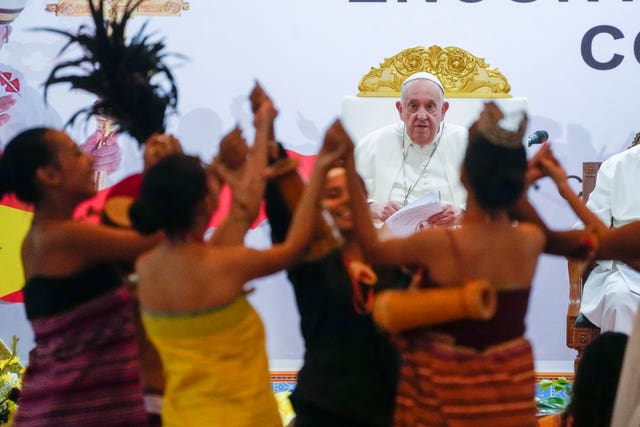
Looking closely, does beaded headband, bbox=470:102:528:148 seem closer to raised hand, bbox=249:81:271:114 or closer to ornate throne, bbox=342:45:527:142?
raised hand, bbox=249:81:271:114

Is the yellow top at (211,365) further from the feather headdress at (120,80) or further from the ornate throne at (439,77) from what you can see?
the ornate throne at (439,77)

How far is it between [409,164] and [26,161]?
3128 millimetres

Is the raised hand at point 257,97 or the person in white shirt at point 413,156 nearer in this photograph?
the raised hand at point 257,97

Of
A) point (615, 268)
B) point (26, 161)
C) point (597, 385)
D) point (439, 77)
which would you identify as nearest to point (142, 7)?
point (439, 77)

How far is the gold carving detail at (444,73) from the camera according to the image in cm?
573

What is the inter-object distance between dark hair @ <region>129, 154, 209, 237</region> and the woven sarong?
0.38 meters

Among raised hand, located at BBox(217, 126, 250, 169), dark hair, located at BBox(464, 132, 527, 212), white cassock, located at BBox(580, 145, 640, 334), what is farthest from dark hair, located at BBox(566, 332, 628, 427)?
white cassock, located at BBox(580, 145, 640, 334)

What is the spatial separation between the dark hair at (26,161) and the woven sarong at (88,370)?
36cm

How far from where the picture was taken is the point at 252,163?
242 cm

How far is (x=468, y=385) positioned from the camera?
2.13 m

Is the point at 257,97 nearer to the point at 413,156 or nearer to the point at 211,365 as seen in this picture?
the point at 211,365

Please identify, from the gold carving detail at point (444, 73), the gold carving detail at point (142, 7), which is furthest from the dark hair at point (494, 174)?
Answer: the gold carving detail at point (142, 7)

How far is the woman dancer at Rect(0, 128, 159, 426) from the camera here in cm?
245

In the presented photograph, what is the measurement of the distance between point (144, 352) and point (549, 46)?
441cm
